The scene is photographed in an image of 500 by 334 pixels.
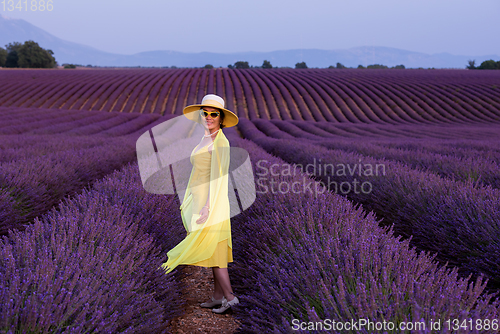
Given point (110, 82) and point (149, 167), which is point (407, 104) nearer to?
point (149, 167)

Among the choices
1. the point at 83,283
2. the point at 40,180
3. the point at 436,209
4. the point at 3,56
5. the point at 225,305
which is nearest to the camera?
the point at 83,283

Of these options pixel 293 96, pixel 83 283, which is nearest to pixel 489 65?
pixel 293 96

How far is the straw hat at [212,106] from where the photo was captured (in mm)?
2039

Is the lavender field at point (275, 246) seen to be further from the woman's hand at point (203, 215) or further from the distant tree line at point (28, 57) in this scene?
the distant tree line at point (28, 57)

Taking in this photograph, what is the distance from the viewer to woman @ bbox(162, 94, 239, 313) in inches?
77.3

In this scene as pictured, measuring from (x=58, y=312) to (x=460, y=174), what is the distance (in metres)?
4.89

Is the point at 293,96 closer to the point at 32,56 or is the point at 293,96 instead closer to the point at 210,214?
the point at 210,214

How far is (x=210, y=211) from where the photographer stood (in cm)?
197

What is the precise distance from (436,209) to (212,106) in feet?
7.72

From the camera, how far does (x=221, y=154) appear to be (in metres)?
2.01

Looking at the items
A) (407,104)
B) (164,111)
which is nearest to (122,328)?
(164,111)

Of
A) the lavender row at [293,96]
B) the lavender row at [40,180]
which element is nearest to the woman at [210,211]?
the lavender row at [40,180]

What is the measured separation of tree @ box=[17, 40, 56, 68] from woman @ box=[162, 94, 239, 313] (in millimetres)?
59809

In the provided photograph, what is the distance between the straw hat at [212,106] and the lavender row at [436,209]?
1396mm
